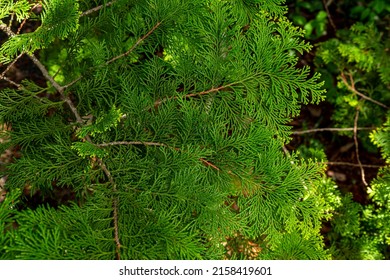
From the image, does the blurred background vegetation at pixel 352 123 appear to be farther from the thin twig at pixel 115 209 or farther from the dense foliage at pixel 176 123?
the thin twig at pixel 115 209

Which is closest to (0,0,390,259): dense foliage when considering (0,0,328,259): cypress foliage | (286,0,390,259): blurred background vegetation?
(0,0,328,259): cypress foliage

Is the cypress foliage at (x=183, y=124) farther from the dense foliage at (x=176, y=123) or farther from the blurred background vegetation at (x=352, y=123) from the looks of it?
the blurred background vegetation at (x=352, y=123)

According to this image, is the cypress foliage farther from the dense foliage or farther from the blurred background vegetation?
the blurred background vegetation

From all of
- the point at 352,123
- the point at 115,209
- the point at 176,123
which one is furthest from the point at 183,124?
the point at 352,123

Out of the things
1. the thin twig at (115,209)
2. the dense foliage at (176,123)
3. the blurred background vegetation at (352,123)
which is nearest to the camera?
the thin twig at (115,209)

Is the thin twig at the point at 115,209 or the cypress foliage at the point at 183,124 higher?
the cypress foliage at the point at 183,124

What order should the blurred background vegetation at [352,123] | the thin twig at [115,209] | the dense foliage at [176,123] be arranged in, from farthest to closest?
the blurred background vegetation at [352,123], the dense foliage at [176,123], the thin twig at [115,209]

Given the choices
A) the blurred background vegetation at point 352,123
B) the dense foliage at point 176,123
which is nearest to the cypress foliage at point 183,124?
the dense foliage at point 176,123

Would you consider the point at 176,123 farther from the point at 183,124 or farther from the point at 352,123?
the point at 352,123

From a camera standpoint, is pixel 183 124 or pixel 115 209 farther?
pixel 183 124

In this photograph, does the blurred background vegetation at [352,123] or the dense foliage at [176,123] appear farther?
the blurred background vegetation at [352,123]

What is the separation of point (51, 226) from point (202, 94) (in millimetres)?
581

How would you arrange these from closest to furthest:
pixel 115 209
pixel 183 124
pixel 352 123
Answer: pixel 115 209 < pixel 183 124 < pixel 352 123
